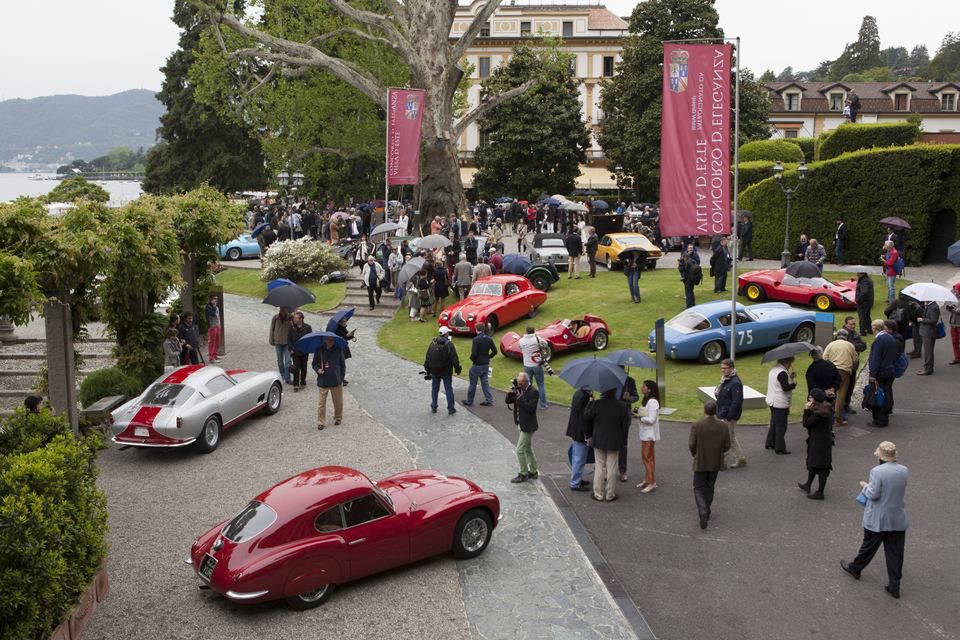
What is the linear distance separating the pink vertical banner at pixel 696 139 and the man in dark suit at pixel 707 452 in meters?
5.38

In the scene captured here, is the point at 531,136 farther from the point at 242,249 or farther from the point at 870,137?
the point at 870,137

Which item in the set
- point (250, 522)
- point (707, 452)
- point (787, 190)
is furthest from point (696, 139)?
point (787, 190)

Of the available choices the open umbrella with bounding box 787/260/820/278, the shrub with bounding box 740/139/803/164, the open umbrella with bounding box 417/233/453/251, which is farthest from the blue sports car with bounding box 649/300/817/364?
the shrub with bounding box 740/139/803/164

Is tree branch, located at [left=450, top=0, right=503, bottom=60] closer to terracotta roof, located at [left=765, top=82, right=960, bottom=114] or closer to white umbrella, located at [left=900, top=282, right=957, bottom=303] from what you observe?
white umbrella, located at [left=900, top=282, right=957, bottom=303]

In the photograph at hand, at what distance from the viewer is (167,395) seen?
15.2 metres

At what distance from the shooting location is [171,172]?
194 ft

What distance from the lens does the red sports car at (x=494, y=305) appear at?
2369cm

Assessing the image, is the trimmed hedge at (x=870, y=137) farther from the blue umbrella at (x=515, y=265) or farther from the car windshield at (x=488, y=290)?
the car windshield at (x=488, y=290)

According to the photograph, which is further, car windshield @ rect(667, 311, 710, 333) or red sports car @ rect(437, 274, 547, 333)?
red sports car @ rect(437, 274, 547, 333)

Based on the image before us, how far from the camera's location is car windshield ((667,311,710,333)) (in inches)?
790

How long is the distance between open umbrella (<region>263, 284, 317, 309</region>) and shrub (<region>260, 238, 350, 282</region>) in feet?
38.7

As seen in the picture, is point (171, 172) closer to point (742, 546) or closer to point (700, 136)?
point (700, 136)

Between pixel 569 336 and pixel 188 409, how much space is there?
9540 millimetres

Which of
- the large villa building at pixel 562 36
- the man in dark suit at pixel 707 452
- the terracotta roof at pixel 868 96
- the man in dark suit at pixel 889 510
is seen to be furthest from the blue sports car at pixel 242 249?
the terracotta roof at pixel 868 96
